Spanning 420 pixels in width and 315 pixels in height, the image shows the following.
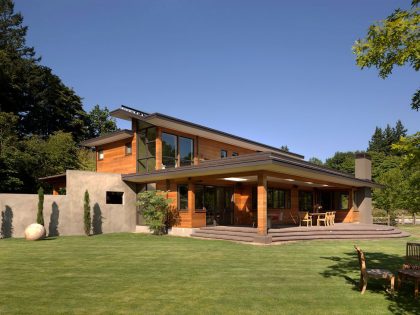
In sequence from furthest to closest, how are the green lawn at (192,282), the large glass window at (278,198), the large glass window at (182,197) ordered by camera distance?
the large glass window at (278,198), the large glass window at (182,197), the green lawn at (192,282)

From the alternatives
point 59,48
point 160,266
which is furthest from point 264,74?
point 59,48

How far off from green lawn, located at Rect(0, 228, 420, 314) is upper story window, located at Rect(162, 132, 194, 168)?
30.7ft

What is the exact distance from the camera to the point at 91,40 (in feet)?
70.7

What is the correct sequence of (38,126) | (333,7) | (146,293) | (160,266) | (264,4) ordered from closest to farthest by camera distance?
1. (146,293)
2. (160,266)
3. (333,7)
4. (264,4)
5. (38,126)

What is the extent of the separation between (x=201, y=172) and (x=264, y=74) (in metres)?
7.41

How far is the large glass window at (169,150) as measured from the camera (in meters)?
21.6

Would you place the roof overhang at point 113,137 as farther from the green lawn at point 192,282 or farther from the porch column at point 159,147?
the green lawn at point 192,282

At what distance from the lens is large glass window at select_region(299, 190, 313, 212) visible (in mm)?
28109

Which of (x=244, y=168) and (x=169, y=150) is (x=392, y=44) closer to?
(x=244, y=168)

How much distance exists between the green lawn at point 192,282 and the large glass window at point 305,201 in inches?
595

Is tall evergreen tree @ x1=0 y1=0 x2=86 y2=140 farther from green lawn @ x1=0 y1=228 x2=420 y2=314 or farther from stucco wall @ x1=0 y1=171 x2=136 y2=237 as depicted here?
green lawn @ x1=0 y1=228 x2=420 y2=314

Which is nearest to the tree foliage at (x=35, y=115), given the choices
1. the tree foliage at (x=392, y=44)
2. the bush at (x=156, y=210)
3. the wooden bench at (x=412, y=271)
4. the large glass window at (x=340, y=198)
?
the bush at (x=156, y=210)

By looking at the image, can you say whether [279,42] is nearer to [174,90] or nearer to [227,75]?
[227,75]

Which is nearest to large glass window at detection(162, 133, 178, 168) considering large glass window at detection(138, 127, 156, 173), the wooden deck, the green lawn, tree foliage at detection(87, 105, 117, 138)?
large glass window at detection(138, 127, 156, 173)
